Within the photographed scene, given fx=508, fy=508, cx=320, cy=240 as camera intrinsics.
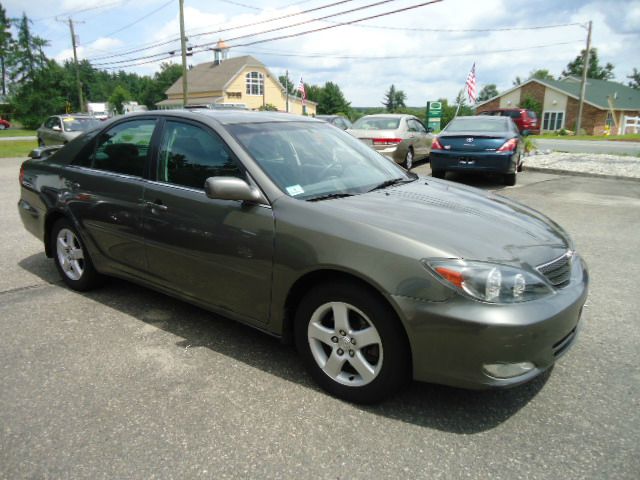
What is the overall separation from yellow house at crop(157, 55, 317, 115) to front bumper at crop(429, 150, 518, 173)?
48628 millimetres

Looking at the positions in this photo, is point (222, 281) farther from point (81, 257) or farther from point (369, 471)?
point (81, 257)

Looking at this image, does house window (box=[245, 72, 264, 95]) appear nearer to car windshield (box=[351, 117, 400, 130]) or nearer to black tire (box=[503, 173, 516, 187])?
car windshield (box=[351, 117, 400, 130])

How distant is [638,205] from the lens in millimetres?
8797

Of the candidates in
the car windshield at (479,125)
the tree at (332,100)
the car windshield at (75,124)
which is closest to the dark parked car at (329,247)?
the car windshield at (479,125)

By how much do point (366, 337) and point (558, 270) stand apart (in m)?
1.12

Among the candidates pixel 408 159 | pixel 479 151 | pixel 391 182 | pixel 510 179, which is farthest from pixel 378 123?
pixel 391 182

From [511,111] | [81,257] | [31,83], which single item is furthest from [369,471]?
[31,83]

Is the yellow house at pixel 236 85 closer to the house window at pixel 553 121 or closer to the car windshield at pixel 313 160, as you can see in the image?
the house window at pixel 553 121

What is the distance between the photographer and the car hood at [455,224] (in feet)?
8.44

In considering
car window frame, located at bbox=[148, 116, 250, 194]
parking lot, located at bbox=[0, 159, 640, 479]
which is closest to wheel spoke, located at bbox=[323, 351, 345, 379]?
parking lot, located at bbox=[0, 159, 640, 479]

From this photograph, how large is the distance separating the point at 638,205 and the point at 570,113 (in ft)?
152

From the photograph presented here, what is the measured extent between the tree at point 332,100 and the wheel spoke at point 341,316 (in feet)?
286

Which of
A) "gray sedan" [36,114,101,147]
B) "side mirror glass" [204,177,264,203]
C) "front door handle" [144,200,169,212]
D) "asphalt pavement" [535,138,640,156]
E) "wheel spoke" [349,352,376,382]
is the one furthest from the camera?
"asphalt pavement" [535,138,640,156]

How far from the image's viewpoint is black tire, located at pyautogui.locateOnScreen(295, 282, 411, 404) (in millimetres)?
2576
